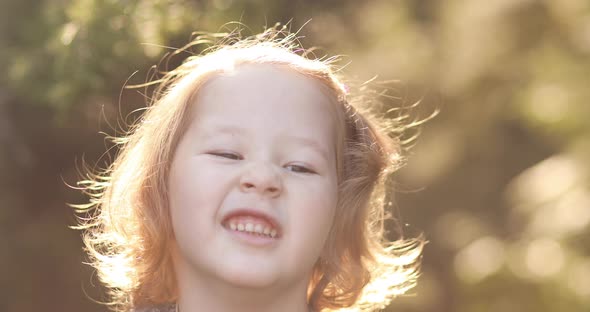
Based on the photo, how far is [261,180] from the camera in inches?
85.4

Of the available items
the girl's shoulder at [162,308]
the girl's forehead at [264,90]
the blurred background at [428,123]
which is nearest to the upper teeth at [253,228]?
the girl's forehead at [264,90]

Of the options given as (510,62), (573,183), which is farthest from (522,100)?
(573,183)

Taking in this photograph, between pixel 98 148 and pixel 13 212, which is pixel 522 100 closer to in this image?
pixel 98 148

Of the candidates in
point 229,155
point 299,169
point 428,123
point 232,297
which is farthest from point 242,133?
point 428,123

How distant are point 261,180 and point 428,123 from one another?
1941 mm

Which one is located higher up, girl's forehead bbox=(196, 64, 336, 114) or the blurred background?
the blurred background

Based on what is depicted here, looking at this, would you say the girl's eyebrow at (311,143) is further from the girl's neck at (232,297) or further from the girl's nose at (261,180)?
the girl's neck at (232,297)

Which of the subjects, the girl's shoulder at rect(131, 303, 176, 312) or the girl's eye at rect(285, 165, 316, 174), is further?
the girl's shoulder at rect(131, 303, 176, 312)

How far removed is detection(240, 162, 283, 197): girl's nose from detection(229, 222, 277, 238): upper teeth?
8 cm

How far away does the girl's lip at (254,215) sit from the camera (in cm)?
217

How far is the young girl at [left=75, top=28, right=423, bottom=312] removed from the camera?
7.19 feet

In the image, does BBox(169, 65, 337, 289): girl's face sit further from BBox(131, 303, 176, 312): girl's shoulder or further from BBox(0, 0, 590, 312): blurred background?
BBox(0, 0, 590, 312): blurred background

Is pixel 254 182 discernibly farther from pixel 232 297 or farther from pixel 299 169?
pixel 232 297

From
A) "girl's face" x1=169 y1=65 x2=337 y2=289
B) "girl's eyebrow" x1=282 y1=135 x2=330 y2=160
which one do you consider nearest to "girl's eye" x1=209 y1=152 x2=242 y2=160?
"girl's face" x1=169 y1=65 x2=337 y2=289
